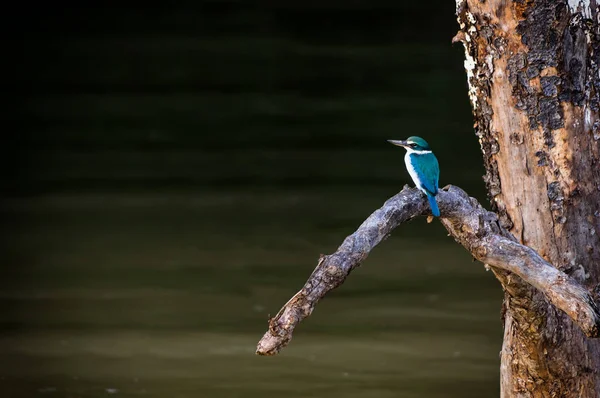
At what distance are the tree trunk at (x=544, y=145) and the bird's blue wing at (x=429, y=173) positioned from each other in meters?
0.15

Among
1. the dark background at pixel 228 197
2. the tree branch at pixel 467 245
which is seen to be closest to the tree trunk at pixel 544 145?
the tree branch at pixel 467 245

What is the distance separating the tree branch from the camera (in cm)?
145

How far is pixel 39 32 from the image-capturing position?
286 centimetres

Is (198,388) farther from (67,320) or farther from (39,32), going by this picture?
(39,32)

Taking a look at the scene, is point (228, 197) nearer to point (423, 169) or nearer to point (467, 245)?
point (423, 169)

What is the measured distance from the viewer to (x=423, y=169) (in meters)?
1.85

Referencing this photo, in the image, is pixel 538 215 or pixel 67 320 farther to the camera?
pixel 67 320

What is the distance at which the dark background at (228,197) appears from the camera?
287 centimetres

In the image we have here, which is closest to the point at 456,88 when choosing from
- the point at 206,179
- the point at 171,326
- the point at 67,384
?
the point at 206,179

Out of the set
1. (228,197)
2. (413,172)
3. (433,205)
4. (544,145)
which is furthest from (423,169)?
(228,197)

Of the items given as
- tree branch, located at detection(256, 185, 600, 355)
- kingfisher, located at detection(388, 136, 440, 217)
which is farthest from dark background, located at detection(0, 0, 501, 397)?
tree branch, located at detection(256, 185, 600, 355)

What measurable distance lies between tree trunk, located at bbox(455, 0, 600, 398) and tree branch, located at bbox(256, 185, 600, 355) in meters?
0.14

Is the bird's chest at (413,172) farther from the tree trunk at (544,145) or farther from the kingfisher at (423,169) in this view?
the tree trunk at (544,145)

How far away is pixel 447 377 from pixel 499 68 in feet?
4.79
